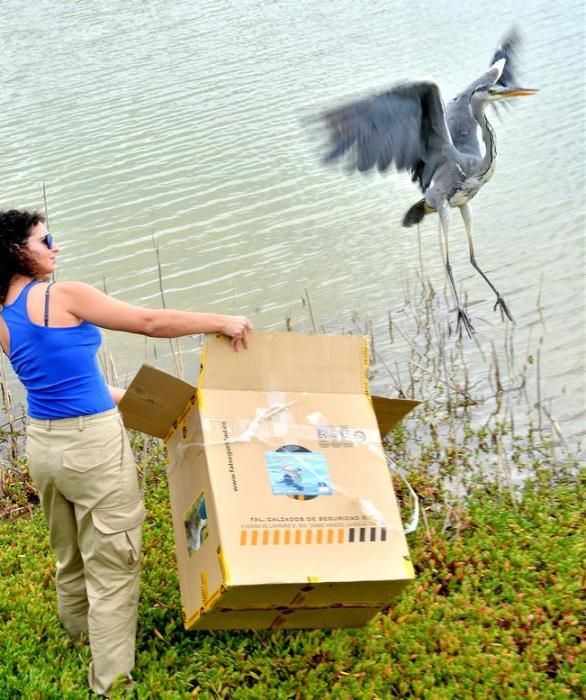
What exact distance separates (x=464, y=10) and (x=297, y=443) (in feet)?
43.0

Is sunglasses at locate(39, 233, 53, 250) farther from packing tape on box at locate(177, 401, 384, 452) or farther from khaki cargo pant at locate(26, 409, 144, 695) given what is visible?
packing tape on box at locate(177, 401, 384, 452)

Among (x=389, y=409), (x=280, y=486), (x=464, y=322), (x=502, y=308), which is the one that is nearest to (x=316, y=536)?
(x=280, y=486)

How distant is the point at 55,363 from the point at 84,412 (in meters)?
0.17

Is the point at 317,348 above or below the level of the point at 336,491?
above

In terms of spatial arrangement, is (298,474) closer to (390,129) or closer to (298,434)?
(298,434)

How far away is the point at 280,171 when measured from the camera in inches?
355

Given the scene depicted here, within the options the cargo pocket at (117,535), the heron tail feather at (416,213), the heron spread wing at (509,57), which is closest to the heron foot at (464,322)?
the heron tail feather at (416,213)

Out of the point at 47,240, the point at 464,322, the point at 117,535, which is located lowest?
the point at 464,322

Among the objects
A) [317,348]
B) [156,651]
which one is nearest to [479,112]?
[317,348]

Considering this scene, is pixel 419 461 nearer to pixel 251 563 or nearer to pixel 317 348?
pixel 317 348

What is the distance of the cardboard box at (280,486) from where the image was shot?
2309mm

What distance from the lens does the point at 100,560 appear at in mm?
2568

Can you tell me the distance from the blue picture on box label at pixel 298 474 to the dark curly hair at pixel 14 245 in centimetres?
88

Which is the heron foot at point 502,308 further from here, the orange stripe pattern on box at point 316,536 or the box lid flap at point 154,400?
the orange stripe pattern on box at point 316,536
